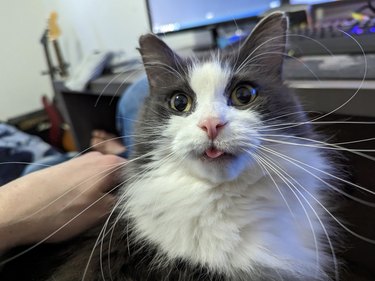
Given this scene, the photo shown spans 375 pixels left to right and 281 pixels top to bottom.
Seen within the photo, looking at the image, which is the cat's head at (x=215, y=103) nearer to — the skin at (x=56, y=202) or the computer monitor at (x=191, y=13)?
the skin at (x=56, y=202)

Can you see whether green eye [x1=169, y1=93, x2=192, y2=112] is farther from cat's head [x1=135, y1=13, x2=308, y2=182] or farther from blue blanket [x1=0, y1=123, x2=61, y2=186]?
blue blanket [x1=0, y1=123, x2=61, y2=186]

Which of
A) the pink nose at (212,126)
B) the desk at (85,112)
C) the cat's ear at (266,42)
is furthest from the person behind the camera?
the desk at (85,112)

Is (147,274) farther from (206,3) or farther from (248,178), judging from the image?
(206,3)

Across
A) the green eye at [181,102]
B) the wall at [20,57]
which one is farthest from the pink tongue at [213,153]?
the wall at [20,57]

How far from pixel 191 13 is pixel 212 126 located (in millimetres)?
1139

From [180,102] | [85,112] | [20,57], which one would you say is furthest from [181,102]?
[20,57]

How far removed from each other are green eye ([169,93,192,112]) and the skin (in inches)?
5.9

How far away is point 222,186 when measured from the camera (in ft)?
1.81

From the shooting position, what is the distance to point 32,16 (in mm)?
2975

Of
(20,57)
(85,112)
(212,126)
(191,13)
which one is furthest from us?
(20,57)

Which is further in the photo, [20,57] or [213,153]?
[20,57]

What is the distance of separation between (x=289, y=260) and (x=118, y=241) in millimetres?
280

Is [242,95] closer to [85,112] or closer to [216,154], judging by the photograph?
[216,154]

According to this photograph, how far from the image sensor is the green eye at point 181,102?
0.59 meters
